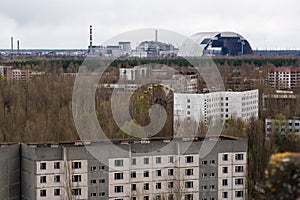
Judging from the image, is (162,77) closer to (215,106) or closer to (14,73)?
(215,106)

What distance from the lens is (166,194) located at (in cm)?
598

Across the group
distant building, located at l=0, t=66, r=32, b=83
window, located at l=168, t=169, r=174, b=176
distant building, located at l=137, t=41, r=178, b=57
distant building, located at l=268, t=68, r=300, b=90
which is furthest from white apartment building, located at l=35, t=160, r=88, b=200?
distant building, located at l=268, t=68, r=300, b=90

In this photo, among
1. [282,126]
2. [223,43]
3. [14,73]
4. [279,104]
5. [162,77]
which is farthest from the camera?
[223,43]

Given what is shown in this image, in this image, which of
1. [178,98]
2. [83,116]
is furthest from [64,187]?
[178,98]

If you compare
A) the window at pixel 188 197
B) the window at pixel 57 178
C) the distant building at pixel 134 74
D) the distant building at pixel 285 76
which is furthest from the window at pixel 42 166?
the distant building at pixel 285 76

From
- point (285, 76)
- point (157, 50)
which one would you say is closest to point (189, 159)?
point (157, 50)

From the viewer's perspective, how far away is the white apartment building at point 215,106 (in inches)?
450

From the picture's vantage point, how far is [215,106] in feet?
40.2

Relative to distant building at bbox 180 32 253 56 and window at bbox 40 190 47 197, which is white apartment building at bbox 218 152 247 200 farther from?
distant building at bbox 180 32 253 56

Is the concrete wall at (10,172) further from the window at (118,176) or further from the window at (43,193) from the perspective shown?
the window at (118,176)

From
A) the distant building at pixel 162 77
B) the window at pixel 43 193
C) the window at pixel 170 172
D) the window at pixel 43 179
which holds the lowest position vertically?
the window at pixel 43 193

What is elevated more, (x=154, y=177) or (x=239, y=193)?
(x=154, y=177)

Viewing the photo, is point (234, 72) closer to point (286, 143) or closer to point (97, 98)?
point (97, 98)

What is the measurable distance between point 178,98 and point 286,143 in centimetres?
325
